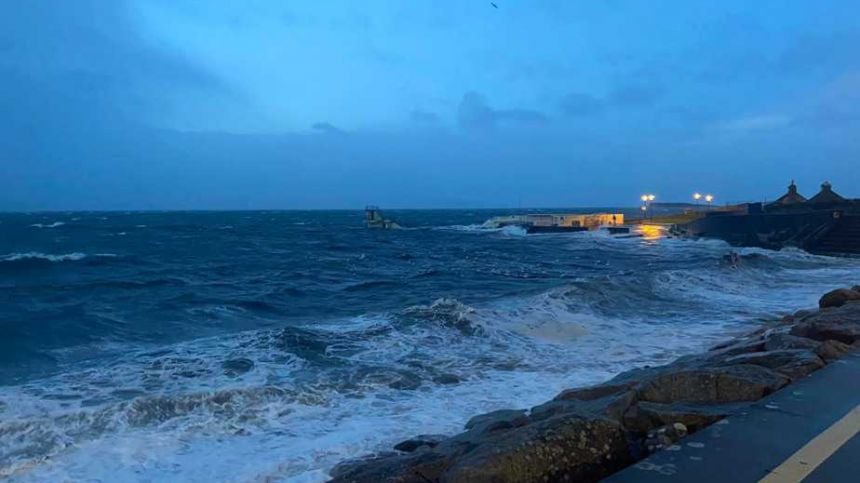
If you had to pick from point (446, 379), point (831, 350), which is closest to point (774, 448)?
point (831, 350)

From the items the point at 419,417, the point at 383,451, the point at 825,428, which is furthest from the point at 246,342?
the point at 825,428

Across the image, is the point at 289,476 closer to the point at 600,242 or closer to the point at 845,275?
the point at 845,275

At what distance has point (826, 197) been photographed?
→ 128 feet

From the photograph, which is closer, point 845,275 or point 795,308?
point 795,308

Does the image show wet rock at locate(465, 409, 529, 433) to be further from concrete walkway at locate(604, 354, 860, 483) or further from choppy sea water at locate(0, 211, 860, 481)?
concrete walkway at locate(604, 354, 860, 483)

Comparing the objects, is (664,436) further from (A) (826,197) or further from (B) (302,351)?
(A) (826,197)

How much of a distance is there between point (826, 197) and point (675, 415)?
4203 centimetres

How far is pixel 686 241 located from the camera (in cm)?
4559

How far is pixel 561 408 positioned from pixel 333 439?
2.55 m

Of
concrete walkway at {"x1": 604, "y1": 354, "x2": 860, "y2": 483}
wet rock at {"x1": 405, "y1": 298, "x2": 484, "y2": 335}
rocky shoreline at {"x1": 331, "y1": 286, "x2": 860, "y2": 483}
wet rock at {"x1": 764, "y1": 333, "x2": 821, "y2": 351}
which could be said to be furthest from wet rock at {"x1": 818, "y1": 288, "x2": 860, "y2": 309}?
concrete walkway at {"x1": 604, "y1": 354, "x2": 860, "y2": 483}

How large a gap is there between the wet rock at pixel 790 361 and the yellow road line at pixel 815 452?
4.49 feet

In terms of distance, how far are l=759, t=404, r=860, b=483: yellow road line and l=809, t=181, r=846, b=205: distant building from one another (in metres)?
40.8

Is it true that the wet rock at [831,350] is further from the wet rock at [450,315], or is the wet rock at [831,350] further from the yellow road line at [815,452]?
the wet rock at [450,315]

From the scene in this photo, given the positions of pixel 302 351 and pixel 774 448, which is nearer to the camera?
pixel 774 448
